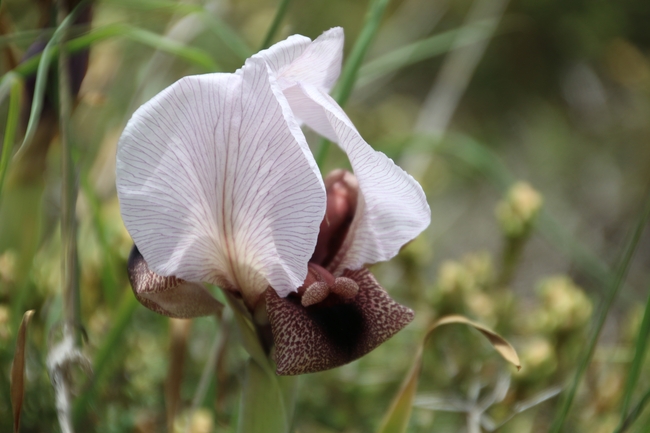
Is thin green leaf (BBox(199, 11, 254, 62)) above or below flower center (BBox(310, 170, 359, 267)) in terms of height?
above

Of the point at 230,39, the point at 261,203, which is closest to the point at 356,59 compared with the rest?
the point at 230,39

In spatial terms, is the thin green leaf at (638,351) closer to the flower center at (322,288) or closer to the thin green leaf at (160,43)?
the flower center at (322,288)

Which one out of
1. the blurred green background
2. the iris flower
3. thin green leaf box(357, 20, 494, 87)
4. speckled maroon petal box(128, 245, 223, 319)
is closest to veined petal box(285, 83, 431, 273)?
the iris flower

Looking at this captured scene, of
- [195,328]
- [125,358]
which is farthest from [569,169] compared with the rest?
[125,358]

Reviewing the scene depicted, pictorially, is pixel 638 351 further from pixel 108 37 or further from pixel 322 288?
pixel 108 37

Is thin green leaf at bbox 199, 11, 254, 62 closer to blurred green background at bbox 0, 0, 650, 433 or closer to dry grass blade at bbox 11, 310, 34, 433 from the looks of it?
blurred green background at bbox 0, 0, 650, 433

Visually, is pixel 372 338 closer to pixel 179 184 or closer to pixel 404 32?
pixel 179 184
